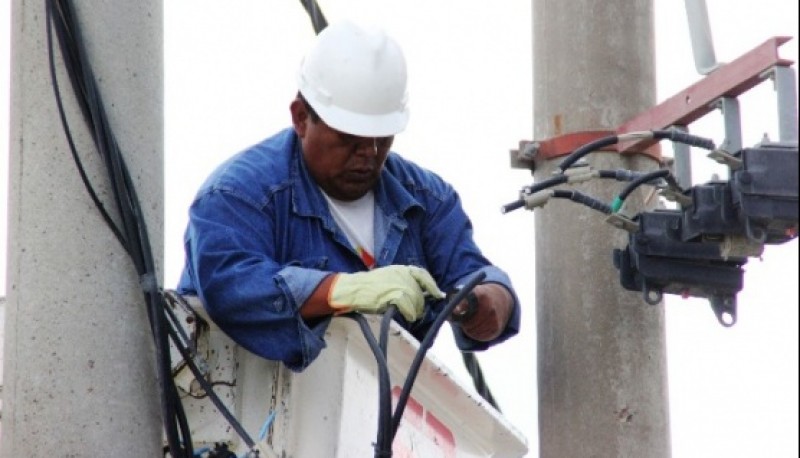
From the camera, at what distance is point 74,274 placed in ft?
15.1

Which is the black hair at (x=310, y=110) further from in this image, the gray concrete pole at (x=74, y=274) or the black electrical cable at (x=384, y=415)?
the black electrical cable at (x=384, y=415)

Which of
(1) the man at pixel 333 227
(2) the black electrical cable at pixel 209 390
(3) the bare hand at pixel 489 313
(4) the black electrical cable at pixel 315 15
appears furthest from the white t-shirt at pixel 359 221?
(4) the black electrical cable at pixel 315 15

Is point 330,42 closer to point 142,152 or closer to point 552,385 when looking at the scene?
point 142,152

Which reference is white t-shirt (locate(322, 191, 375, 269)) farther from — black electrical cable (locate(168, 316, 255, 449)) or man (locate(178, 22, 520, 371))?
black electrical cable (locate(168, 316, 255, 449))

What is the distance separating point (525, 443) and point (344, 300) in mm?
1268

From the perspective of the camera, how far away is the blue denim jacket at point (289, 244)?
484 cm

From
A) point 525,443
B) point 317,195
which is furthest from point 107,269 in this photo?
point 525,443

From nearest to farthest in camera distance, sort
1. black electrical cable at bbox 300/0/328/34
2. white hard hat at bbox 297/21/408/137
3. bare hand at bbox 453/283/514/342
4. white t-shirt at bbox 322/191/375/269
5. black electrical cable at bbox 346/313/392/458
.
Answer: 1. black electrical cable at bbox 346/313/392/458
2. bare hand at bbox 453/283/514/342
3. white hard hat at bbox 297/21/408/137
4. white t-shirt at bbox 322/191/375/269
5. black electrical cable at bbox 300/0/328/34

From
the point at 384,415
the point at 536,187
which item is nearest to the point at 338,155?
the point at 536,187

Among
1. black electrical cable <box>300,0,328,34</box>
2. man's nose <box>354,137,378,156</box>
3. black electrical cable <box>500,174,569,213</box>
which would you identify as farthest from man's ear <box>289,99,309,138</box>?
black electrical cable <box>300,0,328,34</box>

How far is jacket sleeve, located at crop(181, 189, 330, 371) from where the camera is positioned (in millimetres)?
4781

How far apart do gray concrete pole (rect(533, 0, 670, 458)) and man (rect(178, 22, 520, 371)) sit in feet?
1.99

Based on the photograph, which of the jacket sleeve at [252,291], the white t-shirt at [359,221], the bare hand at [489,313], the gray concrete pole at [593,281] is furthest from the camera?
the gray concrete pole at [593,281]

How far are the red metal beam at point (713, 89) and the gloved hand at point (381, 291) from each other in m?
1.03
